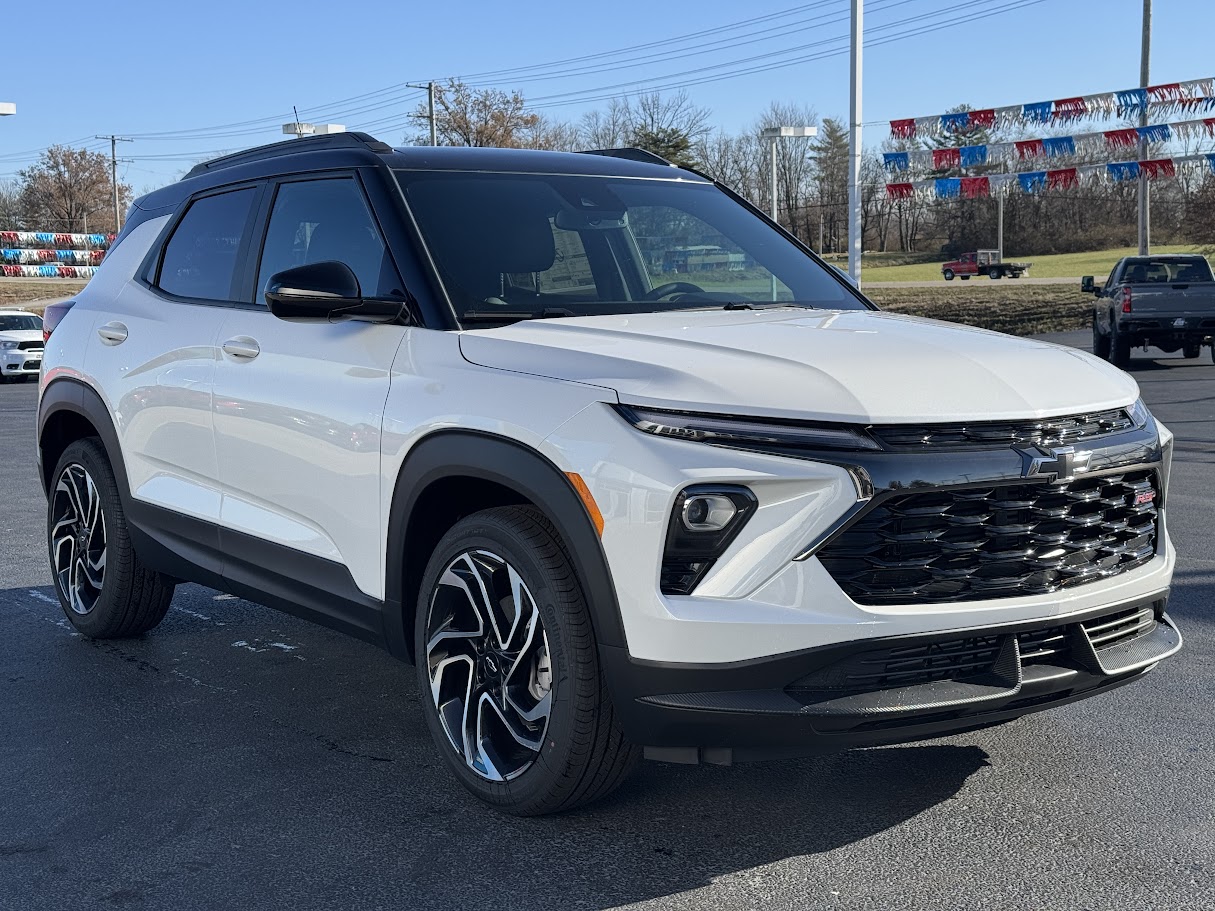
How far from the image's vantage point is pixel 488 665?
3.76 metres

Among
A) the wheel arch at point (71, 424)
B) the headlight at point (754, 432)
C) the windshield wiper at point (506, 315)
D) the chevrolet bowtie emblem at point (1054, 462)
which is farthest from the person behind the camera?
the wheel arch at point (71, 424)

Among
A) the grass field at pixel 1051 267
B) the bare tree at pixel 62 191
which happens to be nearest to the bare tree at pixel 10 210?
the bare tree at pixel 62 191

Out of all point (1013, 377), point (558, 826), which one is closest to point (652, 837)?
point (558, 826)

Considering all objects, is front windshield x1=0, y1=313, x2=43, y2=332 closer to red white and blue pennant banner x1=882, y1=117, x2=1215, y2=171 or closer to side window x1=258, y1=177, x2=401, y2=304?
red white and blue pennant banner x1=882, y1=117, x2=1215, y2=171

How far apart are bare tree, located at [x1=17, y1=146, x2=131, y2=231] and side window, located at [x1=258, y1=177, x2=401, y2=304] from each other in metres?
Answer: 104

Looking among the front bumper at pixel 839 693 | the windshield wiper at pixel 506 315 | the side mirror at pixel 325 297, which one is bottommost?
the front bumper at pixel 839 693

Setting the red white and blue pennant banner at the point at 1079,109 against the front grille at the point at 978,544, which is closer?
the front grille at the point at 978,544

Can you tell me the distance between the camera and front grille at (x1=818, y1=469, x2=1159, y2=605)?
310 cm

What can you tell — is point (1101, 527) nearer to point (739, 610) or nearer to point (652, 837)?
point (739, 610)

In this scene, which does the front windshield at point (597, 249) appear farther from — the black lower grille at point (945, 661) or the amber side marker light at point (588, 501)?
the black lower grille at point (945, 661)

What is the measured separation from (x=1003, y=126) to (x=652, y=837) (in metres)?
38.2

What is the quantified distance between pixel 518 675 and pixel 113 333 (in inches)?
108

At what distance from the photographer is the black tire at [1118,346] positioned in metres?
20.9

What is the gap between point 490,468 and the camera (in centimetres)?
352
